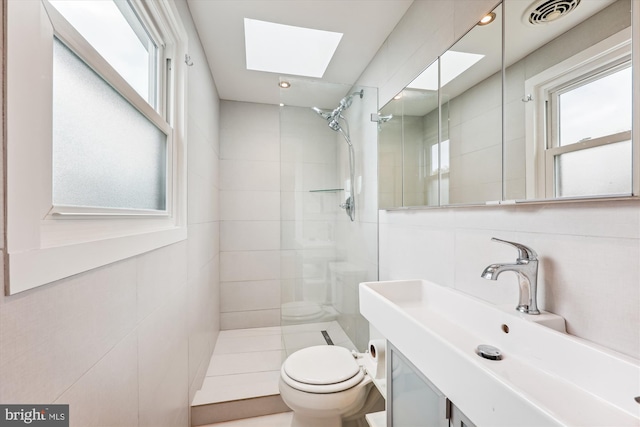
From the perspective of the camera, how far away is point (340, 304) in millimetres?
2197

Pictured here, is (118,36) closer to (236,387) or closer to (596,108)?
(596,108)

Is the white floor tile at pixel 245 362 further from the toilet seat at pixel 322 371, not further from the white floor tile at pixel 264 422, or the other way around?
the toilet seat at pixel 322 371

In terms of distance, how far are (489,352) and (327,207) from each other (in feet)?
4.92

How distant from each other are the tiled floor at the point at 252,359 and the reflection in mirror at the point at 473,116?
4.91 feet

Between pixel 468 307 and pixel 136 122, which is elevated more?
pixel 136 122

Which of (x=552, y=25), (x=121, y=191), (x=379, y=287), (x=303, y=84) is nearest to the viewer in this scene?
(x=552, y=25)

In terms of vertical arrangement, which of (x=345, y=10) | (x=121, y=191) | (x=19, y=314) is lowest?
(x=19, y=314)

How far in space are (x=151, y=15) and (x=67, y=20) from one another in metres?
0.65

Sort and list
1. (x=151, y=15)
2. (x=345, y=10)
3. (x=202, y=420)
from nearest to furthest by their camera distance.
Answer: (x=151, y=15) < (x=345, y=10) < (x=202, y=420)

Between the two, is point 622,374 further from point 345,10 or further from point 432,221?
point 345,10

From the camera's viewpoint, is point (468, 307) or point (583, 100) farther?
point (468, 307)

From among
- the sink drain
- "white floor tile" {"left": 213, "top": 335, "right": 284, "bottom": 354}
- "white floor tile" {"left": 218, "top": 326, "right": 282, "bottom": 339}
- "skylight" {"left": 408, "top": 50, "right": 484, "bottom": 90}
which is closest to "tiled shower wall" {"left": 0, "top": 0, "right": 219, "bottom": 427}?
"white floor tile" {"left": 213, "top": 335, "right": 284, "bottom": 354}

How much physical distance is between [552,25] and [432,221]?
83cm

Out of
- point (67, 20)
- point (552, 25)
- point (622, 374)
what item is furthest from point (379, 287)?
point (67, 20)
